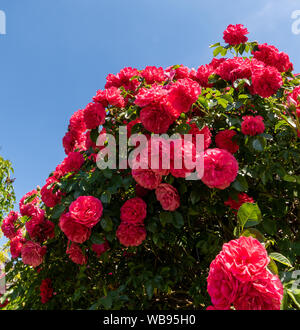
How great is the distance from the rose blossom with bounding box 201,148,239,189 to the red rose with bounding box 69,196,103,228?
0.53 meters

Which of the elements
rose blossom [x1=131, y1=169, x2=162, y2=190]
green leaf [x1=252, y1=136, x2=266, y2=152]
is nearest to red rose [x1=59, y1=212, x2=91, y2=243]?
rose blossom [x1=131, y1=169, x2=162, y2=190]

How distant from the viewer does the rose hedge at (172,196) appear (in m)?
1.20

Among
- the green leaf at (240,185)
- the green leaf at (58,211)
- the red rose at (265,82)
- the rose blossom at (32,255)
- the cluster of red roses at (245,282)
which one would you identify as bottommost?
the cluster of red roses at (245,282)

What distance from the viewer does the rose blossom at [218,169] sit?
1039 millimetres

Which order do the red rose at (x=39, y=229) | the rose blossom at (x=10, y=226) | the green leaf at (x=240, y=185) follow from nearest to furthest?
the green leaf at (x=240, y=185)
the red rose at (x=39, y=229)
the rose blossom at (x=10, y=226)

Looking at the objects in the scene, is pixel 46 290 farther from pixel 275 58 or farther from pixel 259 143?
pixel 275 58

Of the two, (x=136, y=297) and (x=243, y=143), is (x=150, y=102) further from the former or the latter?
(x=136, y=297)

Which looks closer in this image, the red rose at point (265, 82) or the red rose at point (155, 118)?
the red rose at point (155, 118)

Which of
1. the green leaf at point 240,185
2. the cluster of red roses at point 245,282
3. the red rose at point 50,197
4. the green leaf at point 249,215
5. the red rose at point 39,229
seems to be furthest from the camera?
the red rose at point 39,229

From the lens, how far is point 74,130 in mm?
1962

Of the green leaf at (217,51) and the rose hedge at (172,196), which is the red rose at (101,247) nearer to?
the rose hedge at (172,196)

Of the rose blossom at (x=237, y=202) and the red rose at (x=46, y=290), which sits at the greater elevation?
the rose blossom at (x=237, y=202)

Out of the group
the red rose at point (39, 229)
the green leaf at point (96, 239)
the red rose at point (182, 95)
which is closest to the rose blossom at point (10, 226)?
the red rose at point (39, 229)
